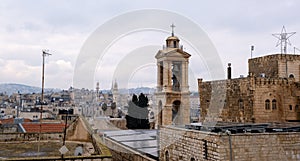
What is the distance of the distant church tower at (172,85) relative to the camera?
2598 cm

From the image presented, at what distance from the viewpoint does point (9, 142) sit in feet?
39.0

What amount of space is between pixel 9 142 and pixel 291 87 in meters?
13.4

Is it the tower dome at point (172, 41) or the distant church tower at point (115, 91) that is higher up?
the tower dome at point (172, 41)

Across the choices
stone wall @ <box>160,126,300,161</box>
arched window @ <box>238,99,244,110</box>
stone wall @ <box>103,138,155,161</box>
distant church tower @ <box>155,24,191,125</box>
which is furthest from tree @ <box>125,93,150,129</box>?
stone wall @ <box>160,126,300,161</box>

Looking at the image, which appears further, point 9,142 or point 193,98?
point 193,98

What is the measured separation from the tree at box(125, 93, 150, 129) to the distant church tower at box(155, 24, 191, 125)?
11.8ft

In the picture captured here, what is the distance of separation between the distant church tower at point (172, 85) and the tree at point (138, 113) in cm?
358

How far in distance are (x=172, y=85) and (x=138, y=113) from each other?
693 cm

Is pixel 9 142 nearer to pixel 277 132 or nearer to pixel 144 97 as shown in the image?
pixel 277 132

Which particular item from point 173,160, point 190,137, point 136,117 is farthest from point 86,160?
point 136,117

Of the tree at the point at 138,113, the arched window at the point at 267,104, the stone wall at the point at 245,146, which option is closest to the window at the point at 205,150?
the stone wall at the point at 245,146

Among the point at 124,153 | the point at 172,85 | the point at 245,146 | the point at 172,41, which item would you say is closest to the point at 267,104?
the point at 245,146

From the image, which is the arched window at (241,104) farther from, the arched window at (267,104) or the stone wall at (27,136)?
the stone wall at (27,136)

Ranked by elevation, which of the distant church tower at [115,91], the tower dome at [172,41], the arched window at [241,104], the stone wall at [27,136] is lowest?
the stone wall at [27,136]
